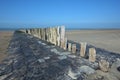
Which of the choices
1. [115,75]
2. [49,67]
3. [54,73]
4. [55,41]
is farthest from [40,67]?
[55,41]

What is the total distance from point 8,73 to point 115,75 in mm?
1252

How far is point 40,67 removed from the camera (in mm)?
2215

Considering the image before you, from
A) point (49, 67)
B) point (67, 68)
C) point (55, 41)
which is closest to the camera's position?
point (67, 68)

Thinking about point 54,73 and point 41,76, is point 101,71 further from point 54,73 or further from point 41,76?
point 41,76

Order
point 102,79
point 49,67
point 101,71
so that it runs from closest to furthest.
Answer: point 102,79
point 101,71
point 49,67

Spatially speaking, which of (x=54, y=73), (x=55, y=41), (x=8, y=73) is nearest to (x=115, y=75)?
(x=54, y=73)

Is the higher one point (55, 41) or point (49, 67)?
point (49, 67)

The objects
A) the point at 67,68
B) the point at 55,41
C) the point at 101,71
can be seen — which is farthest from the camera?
the point at 55,41

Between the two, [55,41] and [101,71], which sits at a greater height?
[101,71]

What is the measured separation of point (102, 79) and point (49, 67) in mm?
741

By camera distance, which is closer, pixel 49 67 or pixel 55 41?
pixel 49 67

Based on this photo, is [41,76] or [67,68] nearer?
[41,76]

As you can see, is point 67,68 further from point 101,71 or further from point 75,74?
point 101,71

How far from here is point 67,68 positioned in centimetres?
206
